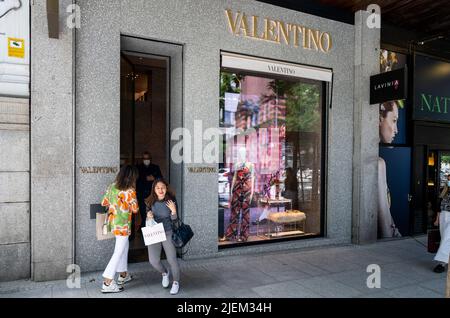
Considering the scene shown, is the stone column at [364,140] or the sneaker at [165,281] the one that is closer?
the sneaker at [165,281]

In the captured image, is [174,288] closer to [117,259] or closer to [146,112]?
[117,259]

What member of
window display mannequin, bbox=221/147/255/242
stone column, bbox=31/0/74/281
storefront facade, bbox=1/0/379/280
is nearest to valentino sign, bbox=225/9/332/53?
storefront facade, bbox=1/0/379/280

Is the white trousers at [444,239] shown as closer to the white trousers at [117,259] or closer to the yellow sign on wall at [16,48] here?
the white trousers at [117,259]

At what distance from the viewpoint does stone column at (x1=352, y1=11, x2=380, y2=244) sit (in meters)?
8.05

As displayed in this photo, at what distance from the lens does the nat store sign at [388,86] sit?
23.2ft

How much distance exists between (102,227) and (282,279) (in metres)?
2.87

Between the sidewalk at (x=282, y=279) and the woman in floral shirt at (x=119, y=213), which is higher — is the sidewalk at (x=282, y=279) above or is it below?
below

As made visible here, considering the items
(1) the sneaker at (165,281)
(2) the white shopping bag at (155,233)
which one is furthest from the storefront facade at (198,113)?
(2) the white shopping bag at (155,233)

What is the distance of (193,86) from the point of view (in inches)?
248

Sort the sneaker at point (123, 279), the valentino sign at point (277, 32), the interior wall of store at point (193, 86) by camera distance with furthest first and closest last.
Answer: the valentino sign at point (277, 32) < the interior wall of store at point (193, 86) < the sneaker at point (123, 279)

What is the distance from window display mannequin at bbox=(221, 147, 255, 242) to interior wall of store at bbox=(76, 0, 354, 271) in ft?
1.45

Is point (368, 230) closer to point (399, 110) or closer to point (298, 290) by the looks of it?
point (399, 110)

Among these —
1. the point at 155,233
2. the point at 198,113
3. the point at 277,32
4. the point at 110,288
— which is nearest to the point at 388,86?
the point at 277,32

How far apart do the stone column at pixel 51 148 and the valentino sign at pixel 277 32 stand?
9.97 ft
